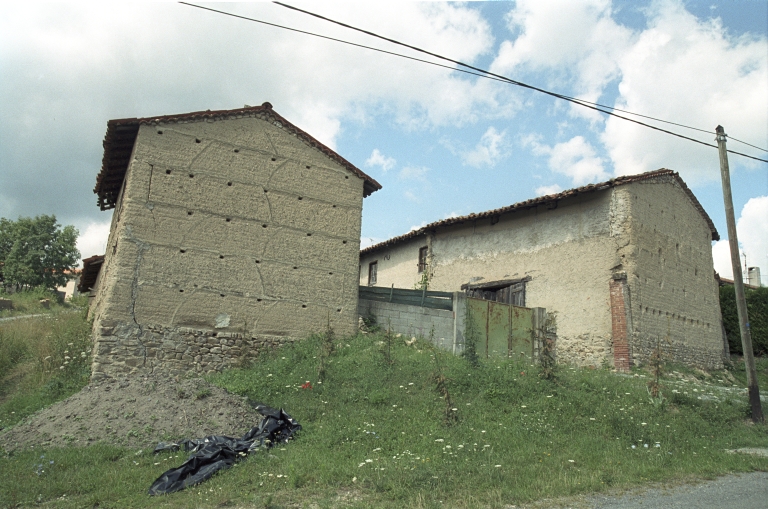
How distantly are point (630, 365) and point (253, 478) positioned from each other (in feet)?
38.6

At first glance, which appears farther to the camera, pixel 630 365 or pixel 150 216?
pixel 630 365

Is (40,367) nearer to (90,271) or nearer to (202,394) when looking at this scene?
(202,394)

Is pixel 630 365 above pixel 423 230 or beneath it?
beneath

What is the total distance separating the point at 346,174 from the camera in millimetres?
15188

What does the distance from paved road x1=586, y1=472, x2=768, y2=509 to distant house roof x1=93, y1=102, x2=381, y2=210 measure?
36.4 feet

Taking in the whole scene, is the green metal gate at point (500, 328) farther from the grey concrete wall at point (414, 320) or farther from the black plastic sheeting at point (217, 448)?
the black plastic sheeting at point (217, 448)

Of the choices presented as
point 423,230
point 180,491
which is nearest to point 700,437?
point 180,491

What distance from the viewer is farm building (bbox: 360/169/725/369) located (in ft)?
51.0

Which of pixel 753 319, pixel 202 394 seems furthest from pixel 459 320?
pixel 753 319

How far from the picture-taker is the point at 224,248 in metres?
13.3

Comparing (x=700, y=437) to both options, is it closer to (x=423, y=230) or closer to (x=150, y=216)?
(x=150, y=216)

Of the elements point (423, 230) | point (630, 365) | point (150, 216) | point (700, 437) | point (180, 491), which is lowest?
point (180, 491)

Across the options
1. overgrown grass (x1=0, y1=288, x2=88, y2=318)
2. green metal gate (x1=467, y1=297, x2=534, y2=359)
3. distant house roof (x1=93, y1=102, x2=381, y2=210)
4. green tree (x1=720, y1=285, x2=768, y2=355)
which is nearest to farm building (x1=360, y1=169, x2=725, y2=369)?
green metal gate (x1=467, y1=297, x2=534, y2=359)

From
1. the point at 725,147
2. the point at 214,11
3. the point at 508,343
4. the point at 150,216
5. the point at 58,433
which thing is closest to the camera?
the point at 214,11
